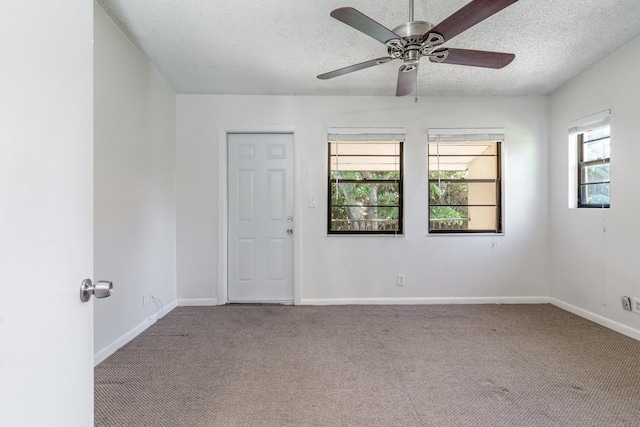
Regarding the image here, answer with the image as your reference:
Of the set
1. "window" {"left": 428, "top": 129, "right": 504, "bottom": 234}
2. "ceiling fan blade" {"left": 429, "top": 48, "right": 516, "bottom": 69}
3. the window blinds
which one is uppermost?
"ceiling fan blade" {"left": 429, "top": 48, "right": 516, "bottom": 69}

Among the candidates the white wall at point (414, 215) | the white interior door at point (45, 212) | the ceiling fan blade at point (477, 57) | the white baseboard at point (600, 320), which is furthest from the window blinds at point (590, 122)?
the white interior door at point (45, 212)

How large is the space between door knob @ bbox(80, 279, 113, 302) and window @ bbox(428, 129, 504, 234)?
3313mm

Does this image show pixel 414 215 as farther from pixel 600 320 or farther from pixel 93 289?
pixel 93 289

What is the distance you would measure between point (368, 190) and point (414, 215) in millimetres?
591

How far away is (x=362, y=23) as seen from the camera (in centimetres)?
152

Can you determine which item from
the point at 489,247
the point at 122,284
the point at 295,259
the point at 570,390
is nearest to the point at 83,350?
the point at 122,284

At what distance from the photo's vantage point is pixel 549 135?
3.49m

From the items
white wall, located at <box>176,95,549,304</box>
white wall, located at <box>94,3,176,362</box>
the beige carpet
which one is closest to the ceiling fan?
white wall, located at <box>176,95,549,304</box>

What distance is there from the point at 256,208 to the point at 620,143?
11.4 feet

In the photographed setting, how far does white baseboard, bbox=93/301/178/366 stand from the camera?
6.98 feet

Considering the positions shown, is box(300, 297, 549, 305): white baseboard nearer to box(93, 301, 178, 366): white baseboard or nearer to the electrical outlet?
the electrical outlet

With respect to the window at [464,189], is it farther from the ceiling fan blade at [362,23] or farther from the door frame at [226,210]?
the ceiling fan blade at [362,23]

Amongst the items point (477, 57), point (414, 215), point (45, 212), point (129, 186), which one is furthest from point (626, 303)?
point (129, 186)

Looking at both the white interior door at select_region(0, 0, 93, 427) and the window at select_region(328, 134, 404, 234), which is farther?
the window at select_region(328, 134, 404, 234)
